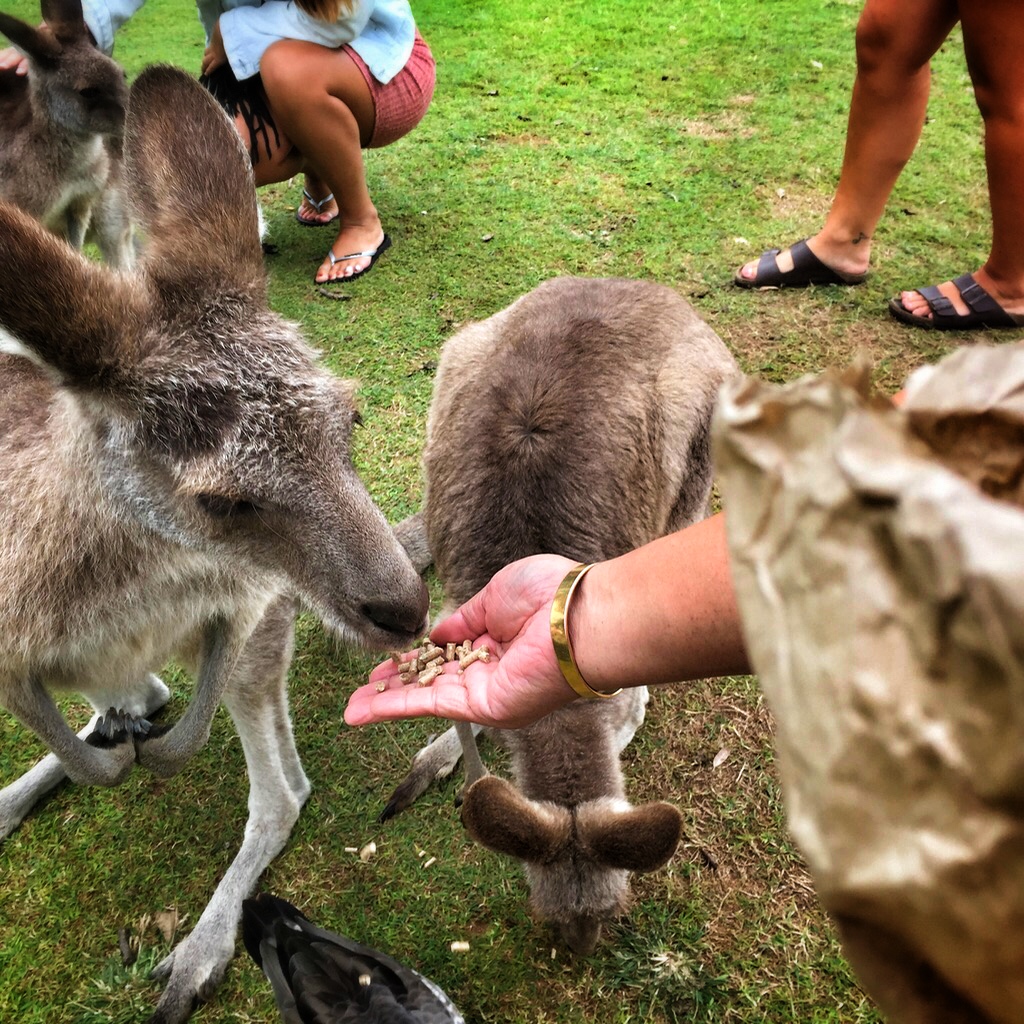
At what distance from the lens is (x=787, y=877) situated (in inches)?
80.8

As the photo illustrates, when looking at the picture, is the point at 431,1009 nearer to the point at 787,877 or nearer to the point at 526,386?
the point at 787,877

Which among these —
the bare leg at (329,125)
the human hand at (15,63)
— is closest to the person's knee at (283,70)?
the bare leg at (329,125)

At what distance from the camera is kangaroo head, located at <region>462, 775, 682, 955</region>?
1518 millimetres

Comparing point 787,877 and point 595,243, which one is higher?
point 595,243

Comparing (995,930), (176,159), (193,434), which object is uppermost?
(995,930)

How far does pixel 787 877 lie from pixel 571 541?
1055 millimetres

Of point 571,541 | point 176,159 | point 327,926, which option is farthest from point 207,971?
point 176,159

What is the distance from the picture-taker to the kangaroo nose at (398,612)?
4.81ft

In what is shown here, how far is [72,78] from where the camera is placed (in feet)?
12.3

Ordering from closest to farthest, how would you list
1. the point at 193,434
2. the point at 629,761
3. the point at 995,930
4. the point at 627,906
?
the point at 995,930
the point at 193,434
the point at 627,906
the point at 629,761

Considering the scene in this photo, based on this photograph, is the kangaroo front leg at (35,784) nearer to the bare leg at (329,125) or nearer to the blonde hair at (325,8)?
the bare leg at (329,125)

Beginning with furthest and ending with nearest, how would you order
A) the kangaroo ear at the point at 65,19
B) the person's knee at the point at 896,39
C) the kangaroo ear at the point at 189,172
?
the kangaroo ear at the point at 65,19 → the person's knee at the point at 896,39 → the kangaroo ear at the point at 189,172

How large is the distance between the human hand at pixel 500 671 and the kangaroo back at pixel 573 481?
0.56ft

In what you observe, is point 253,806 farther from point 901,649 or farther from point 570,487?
point 901,649
